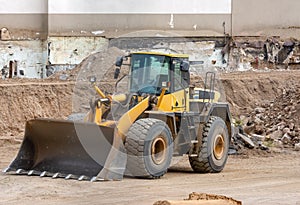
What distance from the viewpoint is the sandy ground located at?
36.8ft

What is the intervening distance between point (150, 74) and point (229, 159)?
471cm

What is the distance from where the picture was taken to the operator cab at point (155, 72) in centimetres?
1386

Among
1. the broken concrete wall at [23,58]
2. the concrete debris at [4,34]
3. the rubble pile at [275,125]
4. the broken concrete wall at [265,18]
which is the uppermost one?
the broken concrete wall at [265,18]

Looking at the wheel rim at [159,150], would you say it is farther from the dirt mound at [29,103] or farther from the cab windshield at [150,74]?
the dirt mound at [29,103]

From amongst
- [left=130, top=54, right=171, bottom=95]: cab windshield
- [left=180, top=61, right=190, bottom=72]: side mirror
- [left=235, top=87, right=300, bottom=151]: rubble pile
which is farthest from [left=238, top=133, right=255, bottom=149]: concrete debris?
[left=130, top=54, right=171, bottom=95]: cab windshield

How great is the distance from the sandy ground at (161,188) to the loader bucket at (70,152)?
307 millimetres

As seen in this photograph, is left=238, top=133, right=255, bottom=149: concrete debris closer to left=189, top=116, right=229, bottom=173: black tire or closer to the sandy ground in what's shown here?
the sandy ground

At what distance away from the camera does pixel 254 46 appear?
30922 millimetres

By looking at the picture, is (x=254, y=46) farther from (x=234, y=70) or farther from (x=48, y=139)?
(x=48, y=139)

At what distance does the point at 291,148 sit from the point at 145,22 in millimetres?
12261

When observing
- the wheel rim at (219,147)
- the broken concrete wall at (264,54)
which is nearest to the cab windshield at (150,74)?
the wheel rim at (219,147)

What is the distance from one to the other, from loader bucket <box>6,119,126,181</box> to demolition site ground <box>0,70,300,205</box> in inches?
13.1

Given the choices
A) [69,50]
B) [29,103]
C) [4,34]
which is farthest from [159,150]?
[69,50]

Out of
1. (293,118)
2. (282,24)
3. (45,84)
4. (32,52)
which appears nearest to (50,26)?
(32,52)
